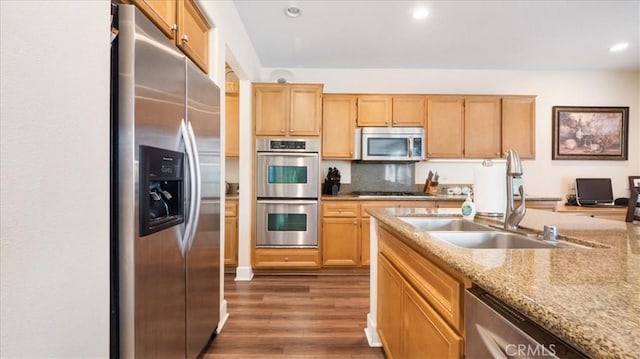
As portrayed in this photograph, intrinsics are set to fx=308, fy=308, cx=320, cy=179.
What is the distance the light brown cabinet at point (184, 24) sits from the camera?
4.57ft

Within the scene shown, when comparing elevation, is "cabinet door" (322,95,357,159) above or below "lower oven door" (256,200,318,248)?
above

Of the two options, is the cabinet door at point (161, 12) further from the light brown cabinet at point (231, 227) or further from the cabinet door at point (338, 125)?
the cabinet door at point (338, 125)

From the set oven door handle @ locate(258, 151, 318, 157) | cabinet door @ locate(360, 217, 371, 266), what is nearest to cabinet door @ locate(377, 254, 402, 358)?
cabinet door @ locate(360, 217, 371, 266)

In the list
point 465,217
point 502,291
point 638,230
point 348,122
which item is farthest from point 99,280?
point 348,122

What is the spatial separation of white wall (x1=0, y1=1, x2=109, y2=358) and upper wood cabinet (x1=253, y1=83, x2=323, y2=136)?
270cm

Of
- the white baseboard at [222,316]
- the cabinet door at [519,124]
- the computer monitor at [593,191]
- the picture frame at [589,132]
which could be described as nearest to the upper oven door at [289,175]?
the white baseboard at [222,316]

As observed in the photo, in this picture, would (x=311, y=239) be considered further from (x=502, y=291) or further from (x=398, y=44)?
(x=502, y=291)

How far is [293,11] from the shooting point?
2744mm

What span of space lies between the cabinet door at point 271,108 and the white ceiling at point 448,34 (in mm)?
474

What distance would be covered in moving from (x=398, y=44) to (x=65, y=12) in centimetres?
329

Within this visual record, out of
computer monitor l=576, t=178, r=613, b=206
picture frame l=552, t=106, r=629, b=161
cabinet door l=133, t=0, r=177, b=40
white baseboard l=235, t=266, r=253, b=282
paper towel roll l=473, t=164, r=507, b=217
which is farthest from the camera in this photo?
picture frame l=552, t=106, r=629, b=161

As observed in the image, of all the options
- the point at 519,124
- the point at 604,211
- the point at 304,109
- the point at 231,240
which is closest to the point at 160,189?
the point at 231,240

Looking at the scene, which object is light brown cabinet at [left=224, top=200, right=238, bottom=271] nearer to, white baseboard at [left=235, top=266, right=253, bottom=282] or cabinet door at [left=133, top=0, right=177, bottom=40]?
white baseboard at [left=235, top=266, right=253, bottom=282]

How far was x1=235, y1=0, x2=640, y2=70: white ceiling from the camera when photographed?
2701 millimetres
